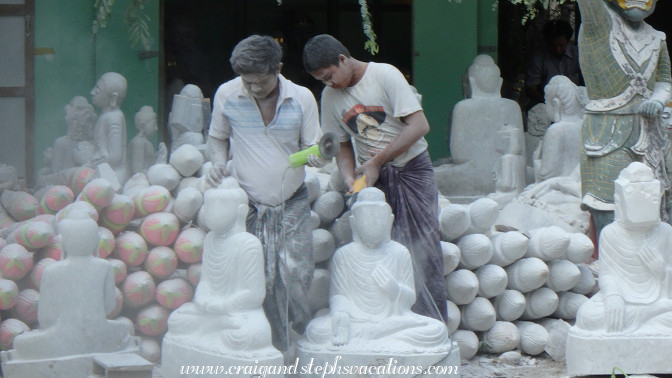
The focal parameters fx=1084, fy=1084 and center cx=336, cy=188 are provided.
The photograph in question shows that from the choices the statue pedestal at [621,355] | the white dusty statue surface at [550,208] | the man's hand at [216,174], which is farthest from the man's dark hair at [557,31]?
the man's hand at [216,174]

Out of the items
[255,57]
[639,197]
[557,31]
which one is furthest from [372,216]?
[557,31]

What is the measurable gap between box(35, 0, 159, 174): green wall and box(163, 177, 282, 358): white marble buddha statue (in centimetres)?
404

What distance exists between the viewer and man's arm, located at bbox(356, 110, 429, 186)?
5.41m

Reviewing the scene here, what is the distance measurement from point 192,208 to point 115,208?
0.42m

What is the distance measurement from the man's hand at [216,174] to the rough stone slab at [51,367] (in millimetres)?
989

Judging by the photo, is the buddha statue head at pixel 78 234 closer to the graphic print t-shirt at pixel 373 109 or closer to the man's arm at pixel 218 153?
the man's arm at pixel 218 153

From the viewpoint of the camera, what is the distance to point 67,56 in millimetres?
8867

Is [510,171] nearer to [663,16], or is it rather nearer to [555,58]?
[555,58]

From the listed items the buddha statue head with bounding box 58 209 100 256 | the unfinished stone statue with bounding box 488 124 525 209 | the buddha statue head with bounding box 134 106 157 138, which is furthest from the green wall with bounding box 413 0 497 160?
the buddha statue head with bounding box 58 209 100 256

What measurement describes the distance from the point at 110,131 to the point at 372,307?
10.2 ft

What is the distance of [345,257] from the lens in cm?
539

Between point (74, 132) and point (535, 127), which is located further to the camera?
point (535, 127)

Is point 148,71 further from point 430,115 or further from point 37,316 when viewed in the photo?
point 37,316

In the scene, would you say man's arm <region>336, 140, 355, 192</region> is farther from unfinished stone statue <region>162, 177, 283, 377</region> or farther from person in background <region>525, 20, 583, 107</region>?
person in background <region>525, 20, 583, 107</region>
